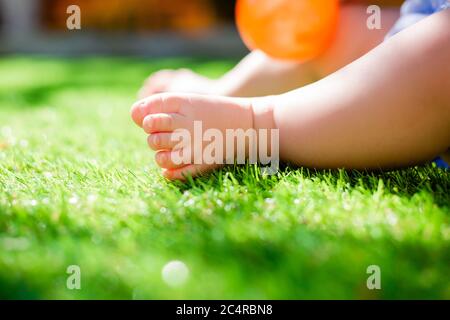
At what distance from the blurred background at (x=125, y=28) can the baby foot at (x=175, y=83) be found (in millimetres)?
3936

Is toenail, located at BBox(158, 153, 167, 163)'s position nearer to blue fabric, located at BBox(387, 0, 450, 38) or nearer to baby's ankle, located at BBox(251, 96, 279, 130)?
baby's ankle, located at BBox(251, 96, 279, 130)

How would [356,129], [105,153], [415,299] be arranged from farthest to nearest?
[105,153], [356,129], [415,299]

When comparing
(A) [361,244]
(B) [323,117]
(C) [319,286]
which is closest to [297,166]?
(B) [323,117]

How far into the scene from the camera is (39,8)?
245 inches

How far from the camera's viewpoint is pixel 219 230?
0.85 metres

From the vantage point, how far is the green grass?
2.32 feet

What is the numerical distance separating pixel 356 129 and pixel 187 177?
32cm

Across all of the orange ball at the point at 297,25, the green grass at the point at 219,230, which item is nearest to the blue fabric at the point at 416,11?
the orange ball at the point at 297,25

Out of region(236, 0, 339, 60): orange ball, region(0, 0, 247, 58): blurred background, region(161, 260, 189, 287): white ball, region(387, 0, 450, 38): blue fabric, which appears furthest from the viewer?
region(0, 0, 247, 58): blurred background

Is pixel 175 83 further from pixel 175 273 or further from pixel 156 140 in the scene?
pixel 175 273

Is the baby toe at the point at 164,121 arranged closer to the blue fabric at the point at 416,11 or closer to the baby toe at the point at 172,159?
the baby toe at the point at 172,159

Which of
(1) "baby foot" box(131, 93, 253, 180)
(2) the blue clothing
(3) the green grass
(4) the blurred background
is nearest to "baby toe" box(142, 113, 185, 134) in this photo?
(1) "baby foot" box(131, 93, 253, 180)

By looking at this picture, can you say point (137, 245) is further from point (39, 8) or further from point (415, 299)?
point (39, 8)

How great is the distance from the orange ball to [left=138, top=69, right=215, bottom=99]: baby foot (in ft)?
1.15
